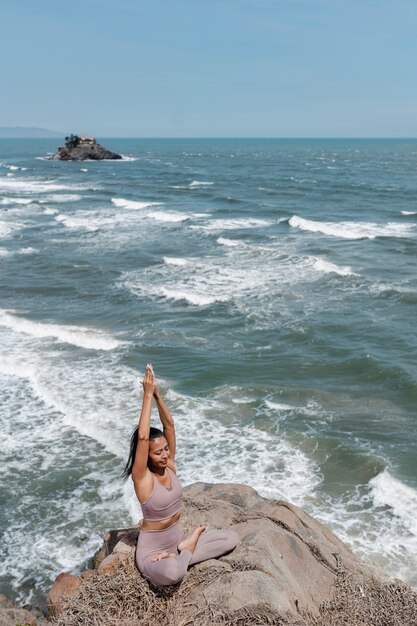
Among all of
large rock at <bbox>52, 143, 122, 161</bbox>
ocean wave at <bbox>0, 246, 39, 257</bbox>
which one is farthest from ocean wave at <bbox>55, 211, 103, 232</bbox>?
large rock at <bbox>52, 143, 122, 161</bbox>

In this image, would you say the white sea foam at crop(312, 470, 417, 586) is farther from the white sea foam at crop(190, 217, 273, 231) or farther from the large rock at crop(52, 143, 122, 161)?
the large rock at crop(52, 143, 122, 161)

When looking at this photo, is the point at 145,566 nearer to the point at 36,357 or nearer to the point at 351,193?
the point at 36,357

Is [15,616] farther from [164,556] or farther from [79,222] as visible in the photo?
[79,222]

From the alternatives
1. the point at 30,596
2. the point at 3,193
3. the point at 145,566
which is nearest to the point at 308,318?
the point at 30,596

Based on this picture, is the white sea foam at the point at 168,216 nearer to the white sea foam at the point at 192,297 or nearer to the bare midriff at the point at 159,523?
the white sea foam at the point at 192,297

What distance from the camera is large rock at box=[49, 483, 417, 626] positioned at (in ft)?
21.2

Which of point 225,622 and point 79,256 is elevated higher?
point 225,622

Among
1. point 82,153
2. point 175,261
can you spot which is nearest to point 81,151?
point 82,153

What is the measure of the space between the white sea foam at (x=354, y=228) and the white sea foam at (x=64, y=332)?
69.5 feet

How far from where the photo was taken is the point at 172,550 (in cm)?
710

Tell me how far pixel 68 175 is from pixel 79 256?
52.4m

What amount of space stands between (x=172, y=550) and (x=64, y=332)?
637 inches

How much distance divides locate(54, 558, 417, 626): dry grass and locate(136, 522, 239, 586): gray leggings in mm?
139

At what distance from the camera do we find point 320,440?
50.2 feet
